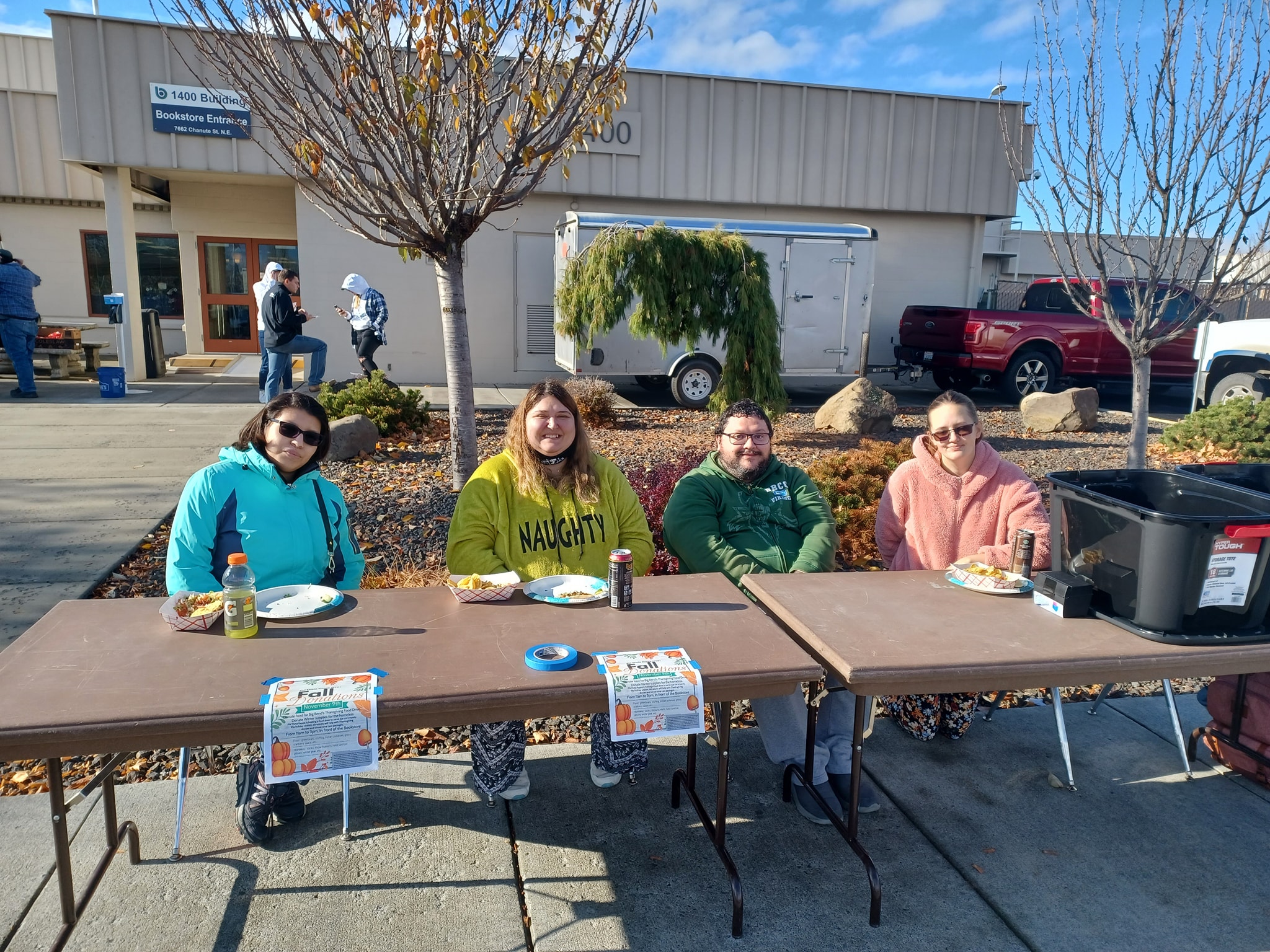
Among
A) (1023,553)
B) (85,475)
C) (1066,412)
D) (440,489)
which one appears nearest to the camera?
(1023,553)

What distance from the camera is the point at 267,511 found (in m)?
2.86

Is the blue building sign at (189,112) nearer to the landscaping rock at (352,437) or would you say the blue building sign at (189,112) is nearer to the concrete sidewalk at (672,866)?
the landscaping rock at (352,437)

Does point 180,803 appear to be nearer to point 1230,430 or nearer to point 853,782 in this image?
point 853,782

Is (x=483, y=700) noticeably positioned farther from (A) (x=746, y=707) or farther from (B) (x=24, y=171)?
(B) (x=24, y=171)

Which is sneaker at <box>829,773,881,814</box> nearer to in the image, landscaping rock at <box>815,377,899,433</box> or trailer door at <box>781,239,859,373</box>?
landscaping rock at <box>815,377,899,433</box>

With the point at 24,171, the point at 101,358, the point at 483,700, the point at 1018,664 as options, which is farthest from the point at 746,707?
the point at 24,171

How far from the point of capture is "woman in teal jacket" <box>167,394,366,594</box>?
2746 millimetres

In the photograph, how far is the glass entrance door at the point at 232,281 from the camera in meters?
14.8

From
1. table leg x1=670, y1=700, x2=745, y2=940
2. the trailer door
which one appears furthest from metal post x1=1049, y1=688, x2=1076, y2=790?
the trailer door

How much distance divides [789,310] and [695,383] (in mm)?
1826

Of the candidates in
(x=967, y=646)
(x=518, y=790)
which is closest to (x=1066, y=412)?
(x=967, y=646)

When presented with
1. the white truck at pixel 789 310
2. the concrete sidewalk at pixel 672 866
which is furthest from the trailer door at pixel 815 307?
the concrete sidewalk at pixel 672 866

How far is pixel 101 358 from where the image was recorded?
1486cm

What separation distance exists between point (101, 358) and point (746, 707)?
15235mm
